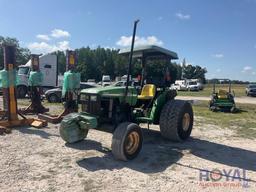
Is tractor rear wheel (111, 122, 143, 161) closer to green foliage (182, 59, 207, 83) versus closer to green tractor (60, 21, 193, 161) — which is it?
green tractor (60, 21, 193, 161)

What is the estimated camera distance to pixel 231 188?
15.6 ft

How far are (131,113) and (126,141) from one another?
57.2 inches

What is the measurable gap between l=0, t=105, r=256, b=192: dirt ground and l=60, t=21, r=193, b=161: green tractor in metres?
Answer: 0.32

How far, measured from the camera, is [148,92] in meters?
8.01

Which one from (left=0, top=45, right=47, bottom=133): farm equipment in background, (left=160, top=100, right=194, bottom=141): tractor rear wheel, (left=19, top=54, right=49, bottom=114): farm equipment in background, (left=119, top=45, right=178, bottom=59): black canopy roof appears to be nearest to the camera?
(left=160, top=100, right=194, bottom=141): tractor rear wheel

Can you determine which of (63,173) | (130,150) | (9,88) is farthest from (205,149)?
(9,88)

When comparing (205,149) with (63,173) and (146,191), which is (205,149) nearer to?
(146,191)

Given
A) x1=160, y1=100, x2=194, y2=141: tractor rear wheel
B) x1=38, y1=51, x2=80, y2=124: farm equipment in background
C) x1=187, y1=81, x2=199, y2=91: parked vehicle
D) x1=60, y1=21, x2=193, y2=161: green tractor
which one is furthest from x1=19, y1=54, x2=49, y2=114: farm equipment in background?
x1=187, y1=81, x2=199, y2=91: parked vehicle

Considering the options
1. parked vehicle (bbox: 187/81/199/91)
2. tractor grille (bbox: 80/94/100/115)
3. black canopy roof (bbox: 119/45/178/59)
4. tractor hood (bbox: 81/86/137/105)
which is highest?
black canopy roof (bbox: 119/45/178/59)

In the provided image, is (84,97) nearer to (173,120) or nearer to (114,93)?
(114,93)

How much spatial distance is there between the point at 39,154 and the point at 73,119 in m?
1.03

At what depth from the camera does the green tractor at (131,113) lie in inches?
240

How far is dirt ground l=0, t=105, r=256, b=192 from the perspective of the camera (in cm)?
475

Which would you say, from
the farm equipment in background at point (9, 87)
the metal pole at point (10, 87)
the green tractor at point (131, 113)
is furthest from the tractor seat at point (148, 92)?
the metal pole at point (10, 87)
